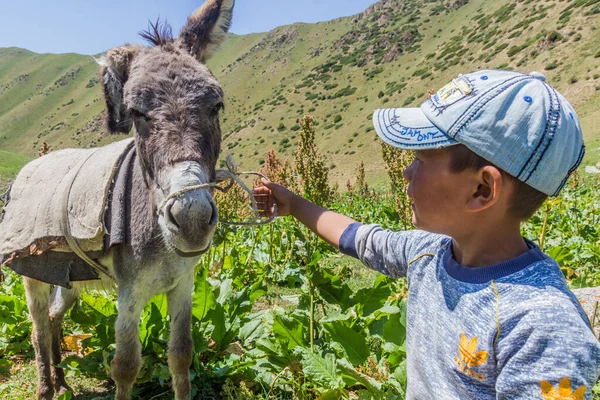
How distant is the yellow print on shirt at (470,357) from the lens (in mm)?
1254

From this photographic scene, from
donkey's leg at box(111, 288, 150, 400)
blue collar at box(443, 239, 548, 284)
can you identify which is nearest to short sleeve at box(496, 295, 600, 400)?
blue collar at box(443, 239, 548, 284)

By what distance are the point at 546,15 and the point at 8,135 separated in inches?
4581

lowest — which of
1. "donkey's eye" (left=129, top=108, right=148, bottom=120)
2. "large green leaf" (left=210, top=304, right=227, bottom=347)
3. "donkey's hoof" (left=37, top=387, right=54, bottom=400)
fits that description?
"donkey's hoof" (left=37, top=387, right=54, bottom=400)

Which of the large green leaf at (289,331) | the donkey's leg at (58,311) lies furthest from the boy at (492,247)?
the donkey's leg at (58,311)

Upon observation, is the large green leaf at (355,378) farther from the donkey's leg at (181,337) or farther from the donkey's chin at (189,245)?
the donkey's chin at (189,245)

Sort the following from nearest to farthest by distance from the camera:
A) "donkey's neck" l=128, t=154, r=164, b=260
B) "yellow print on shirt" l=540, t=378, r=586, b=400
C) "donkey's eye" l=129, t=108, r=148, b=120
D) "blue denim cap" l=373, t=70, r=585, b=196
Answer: "yellow print on shirt" l=540, t=378, r=586, b=400
"blue denim cap" l=373, t=70, r=585, b=196
"donkey's eye" l=129, t=108, r=148, b=120
"donkey's neck" l=128, t=154, r=164, b=260

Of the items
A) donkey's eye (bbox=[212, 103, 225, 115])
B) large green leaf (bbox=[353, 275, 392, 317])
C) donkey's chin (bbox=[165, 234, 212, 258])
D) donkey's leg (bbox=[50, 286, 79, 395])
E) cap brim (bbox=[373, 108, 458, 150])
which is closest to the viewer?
cap brim (bbox=[373, 108, 458, 150])

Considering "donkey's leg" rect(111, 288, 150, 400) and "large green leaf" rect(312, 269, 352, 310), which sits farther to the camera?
"large green leaf" rect(312, 269, 352, 310)

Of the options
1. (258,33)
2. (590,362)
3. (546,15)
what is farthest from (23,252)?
(258,33)

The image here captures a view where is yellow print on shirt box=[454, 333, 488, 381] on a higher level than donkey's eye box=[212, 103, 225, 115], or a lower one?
lower

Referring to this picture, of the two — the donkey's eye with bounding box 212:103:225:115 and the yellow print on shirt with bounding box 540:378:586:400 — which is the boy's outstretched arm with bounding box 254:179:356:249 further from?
the yellow print on shirt with bounding box 540:378:586:400

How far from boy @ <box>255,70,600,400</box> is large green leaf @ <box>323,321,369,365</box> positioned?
1.15 meters

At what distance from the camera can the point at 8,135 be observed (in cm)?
10319

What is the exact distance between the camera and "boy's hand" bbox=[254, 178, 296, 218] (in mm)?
2537
